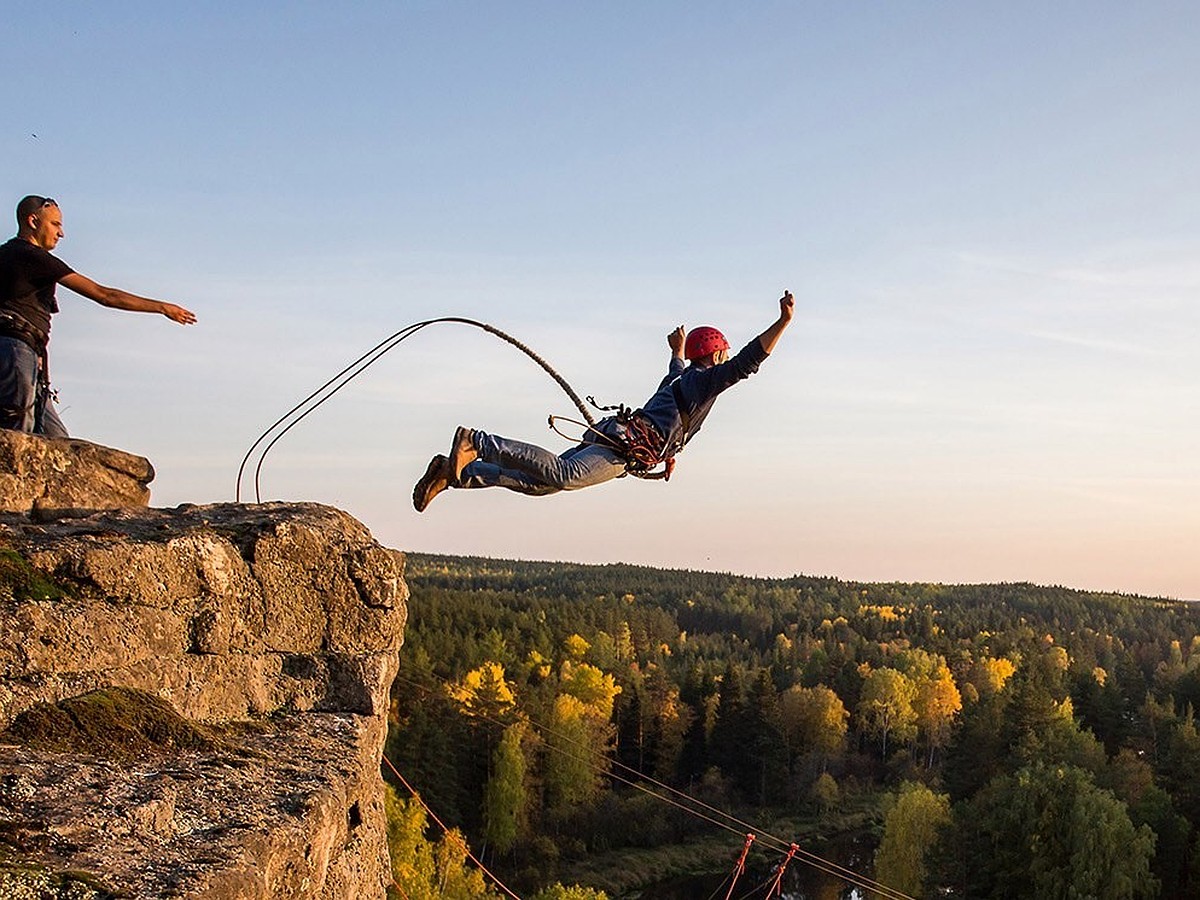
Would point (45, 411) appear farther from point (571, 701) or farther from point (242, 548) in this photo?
point (571, 701)

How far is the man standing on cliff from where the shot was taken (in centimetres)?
849

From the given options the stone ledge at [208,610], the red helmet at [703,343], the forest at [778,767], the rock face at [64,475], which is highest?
the red helmet at [703,343]

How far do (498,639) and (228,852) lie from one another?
9413 cm

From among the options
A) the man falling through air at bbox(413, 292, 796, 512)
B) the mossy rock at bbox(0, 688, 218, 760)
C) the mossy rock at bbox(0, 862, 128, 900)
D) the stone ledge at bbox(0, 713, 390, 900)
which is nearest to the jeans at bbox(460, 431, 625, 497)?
the man falling through air at bbox(413, 292, 796, 512)

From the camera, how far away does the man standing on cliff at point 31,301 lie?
8492mm

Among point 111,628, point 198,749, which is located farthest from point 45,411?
point 198,749

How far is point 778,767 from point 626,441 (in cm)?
7800

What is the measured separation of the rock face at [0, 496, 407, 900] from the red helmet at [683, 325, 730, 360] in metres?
3.34

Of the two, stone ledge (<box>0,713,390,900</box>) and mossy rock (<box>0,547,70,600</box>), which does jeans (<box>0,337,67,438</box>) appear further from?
stone ledge (<box>0,713,390,900</box>)

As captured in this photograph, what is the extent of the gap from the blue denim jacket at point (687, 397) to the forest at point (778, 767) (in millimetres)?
16076

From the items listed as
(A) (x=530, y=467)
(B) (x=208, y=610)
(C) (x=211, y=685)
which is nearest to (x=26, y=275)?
(B) (x=208, y=610)

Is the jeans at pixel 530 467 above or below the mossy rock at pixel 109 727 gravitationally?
above

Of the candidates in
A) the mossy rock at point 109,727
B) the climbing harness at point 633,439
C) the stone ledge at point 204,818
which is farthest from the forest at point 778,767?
the mossy rock at point 109,727

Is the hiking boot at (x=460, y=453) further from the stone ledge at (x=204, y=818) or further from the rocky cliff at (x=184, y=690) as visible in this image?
the stone ledge at (x=204, y=818)
